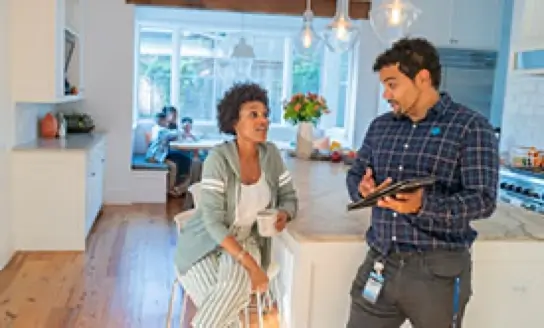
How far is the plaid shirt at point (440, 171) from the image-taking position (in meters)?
1.51

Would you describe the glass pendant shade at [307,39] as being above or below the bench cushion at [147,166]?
above

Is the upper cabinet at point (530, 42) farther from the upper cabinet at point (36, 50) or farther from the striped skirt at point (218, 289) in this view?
the upper cabinet at point (36, 50)

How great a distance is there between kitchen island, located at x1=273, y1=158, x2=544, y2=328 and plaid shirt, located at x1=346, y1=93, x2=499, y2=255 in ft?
0.86

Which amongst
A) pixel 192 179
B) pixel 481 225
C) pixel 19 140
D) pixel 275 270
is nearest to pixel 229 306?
pixel 275 270

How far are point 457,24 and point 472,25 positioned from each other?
16 cm

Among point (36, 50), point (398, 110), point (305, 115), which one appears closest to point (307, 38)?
point (305, 115)

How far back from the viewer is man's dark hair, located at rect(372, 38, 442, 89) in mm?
1575

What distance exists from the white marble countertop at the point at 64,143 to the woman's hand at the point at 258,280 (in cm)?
284

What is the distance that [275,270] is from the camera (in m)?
2.27

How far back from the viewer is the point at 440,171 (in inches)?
62.1

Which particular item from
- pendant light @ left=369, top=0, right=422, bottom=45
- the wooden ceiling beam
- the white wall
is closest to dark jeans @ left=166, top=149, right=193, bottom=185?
the wooden ceiling beam

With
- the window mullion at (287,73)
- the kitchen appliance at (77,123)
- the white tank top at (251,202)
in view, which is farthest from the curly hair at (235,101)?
the window mullion at (287,73)

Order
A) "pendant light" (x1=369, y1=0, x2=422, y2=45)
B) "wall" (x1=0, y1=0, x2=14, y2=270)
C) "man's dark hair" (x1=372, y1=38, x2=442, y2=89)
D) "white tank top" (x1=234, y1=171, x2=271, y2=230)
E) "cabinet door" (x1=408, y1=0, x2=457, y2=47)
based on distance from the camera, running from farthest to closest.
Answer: "cabinet door" (x1=408, y1=0, x2=457, y2=47), "wall" (x1=0, y1=0, x2=14, y2=270), "pendant light" (x1=369, y1=0, x2=422, y2=45), "white tank top" (x1=234, y1=171, x2=271, y2=230), "man's dark hair" (x1=372, y1=38, x2=442, y2=89)

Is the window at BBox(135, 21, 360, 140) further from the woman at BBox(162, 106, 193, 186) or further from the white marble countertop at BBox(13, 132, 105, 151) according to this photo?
the white marble countertop at BBox(13, 132, 105, 151)
